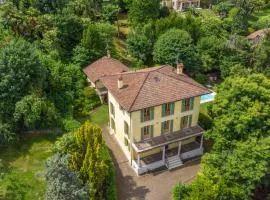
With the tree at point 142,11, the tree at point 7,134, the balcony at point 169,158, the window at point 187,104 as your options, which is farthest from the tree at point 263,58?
the tree at point 7,134

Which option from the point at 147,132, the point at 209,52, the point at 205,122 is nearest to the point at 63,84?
the point at 147,132

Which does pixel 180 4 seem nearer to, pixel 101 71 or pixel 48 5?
pixel 48 5

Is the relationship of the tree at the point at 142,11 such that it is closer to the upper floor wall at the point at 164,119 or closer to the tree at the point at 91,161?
the upper floor wall at the point at 164,119

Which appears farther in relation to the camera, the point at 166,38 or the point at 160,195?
the point at 166,38

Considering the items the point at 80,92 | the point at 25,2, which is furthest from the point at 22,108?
the point at 25,2

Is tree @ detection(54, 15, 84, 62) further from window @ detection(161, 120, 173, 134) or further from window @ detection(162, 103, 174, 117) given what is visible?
window @ detection(162, 103, 174, 117)

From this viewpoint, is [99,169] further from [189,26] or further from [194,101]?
[189,26]
